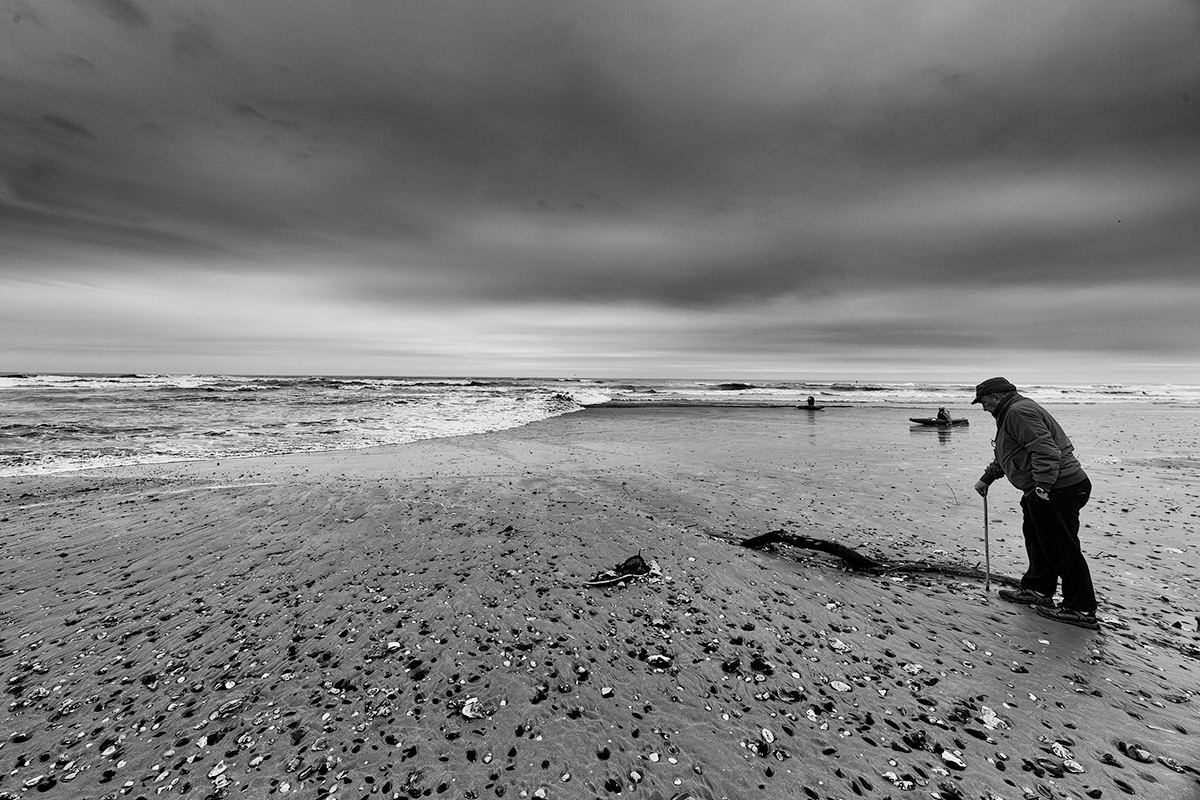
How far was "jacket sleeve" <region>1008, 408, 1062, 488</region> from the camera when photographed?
5.66m

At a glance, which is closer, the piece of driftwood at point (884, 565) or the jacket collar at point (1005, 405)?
the jacket collar at point (1005, 405)

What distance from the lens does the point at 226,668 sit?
14.9 ft

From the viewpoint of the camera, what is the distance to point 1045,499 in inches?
229

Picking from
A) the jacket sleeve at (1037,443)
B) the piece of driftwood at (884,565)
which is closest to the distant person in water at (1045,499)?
the jacket sleeve at (1037,443)

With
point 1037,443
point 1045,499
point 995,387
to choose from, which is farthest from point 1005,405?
point 1045,499

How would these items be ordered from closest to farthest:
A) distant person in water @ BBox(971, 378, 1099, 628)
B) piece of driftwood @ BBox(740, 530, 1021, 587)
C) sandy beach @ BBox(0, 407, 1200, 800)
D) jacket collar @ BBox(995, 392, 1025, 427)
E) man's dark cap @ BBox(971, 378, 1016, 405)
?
sandy beach @ BBox(0, 407, 1200, 800), distant person in water @ BBox(971, 378, 1099, 628), jacket collar @ BBox(995, 392, 1025, 427), man's dark cap @ BBox(971, 378, 1016, 405), piece of driftwood @ BBox(740, 530, 1021, 587)

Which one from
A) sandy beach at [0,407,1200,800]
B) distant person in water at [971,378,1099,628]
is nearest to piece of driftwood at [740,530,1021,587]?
sandy beach at [0,407,1200,800]

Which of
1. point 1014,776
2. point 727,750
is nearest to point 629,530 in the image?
point 727,750

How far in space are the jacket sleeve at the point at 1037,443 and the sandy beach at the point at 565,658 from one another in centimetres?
174

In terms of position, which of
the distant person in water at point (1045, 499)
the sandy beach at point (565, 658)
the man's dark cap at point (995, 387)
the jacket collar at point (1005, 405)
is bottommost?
the sandy beach at point (565, 658)

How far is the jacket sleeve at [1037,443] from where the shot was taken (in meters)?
5.66

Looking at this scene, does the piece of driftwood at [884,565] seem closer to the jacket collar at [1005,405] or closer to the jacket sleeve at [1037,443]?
the jacket sleeve at [1037,443]

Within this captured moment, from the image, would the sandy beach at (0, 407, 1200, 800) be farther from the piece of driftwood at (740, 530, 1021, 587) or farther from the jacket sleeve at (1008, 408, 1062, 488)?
the jacket sleeve at (1008, 408, 1062, 488)

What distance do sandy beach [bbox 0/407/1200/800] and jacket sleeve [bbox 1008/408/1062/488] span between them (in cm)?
174
